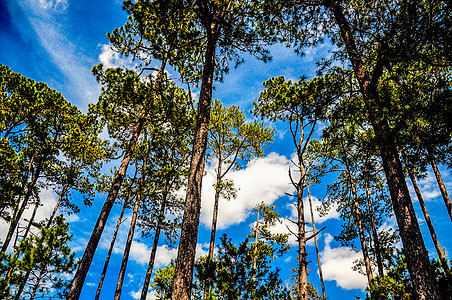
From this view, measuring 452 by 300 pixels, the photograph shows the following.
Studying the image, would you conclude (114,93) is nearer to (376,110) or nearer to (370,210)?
(376,110)

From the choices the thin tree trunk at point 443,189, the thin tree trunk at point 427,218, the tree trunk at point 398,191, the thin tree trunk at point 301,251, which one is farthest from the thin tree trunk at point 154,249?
the thin tree trunk at point 443,189

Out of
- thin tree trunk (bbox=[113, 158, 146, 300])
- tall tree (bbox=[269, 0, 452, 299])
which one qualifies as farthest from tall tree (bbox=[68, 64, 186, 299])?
tall tree (bbox=[269, 0, 452, 299])

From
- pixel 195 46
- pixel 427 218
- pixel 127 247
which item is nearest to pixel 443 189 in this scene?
pixel 427 218

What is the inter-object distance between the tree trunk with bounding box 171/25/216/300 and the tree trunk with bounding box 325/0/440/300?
11.6 feet

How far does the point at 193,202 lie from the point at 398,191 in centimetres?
476

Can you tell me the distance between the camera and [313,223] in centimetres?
1616

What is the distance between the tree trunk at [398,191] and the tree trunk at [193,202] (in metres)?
3.53

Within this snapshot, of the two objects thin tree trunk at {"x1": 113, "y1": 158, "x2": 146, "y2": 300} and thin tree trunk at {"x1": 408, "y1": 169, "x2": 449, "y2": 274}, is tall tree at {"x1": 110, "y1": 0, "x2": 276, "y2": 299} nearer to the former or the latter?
thin tree trunk at {"x1": 113, "y1": 158, "x2": 146, "y2": 300}

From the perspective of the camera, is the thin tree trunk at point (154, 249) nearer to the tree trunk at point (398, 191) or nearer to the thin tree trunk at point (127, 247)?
the thin tree trunk at point (127, 247)

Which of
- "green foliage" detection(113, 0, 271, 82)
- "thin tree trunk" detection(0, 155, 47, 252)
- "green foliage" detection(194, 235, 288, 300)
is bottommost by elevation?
"green foliage" detection(194, 235, 288, 300)

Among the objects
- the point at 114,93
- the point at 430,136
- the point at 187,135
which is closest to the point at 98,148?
the point at 114,93

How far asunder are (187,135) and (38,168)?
30.6 feet

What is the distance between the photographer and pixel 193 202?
4.51 metres

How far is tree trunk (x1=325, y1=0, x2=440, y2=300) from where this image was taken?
407cm
